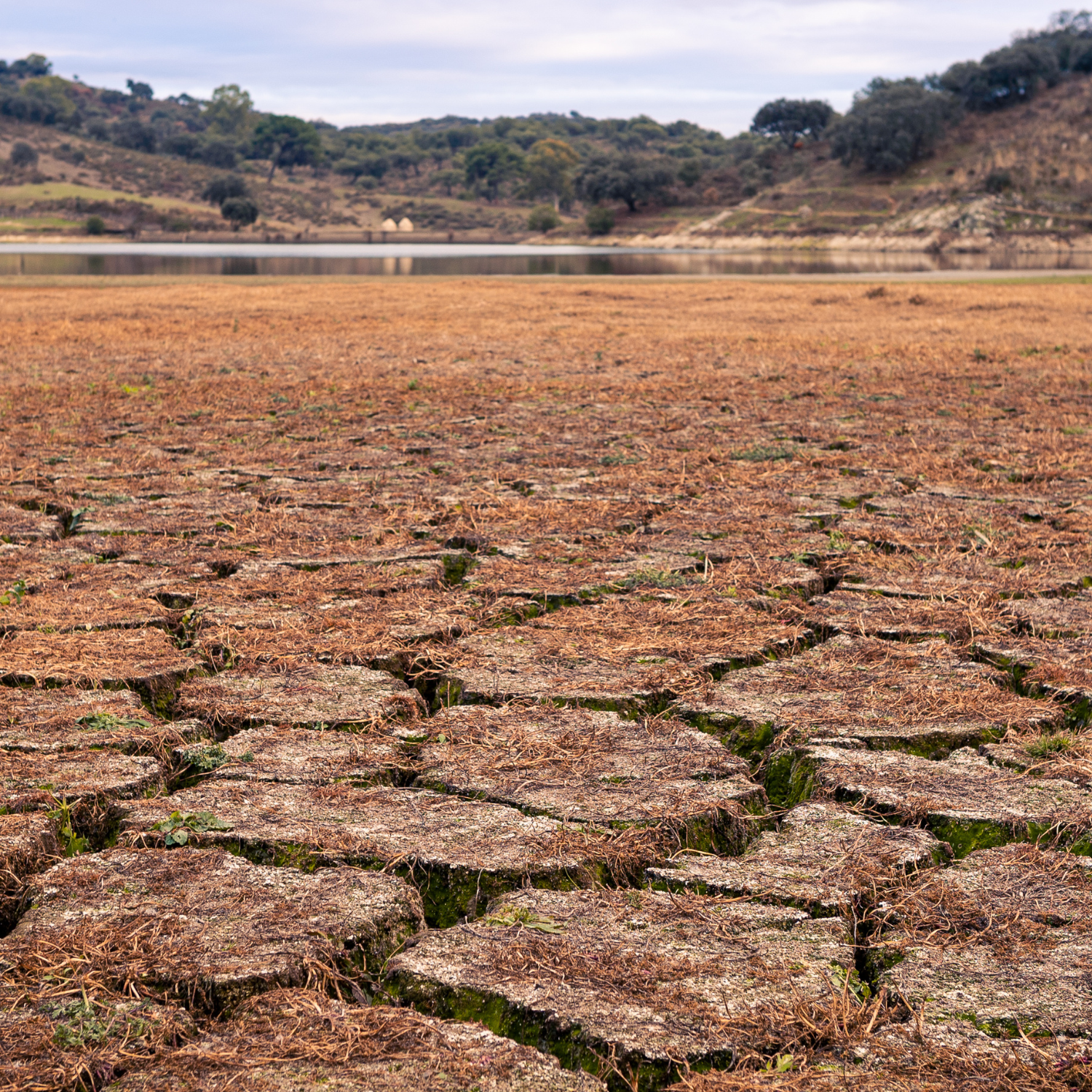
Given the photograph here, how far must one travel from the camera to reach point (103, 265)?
40750mm

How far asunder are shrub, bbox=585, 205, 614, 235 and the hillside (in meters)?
0.89

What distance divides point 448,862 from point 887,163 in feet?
423

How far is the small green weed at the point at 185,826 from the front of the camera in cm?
268

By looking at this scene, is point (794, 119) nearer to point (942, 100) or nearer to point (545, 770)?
point (942, 100)

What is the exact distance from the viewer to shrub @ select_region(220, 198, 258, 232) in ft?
364

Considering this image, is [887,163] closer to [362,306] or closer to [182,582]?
[362,306]

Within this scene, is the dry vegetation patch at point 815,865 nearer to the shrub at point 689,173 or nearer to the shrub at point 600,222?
the shrub at point 600,222

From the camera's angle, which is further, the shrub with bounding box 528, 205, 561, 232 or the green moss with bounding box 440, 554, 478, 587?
the shrub with bounding box 528, 205, 561, 232

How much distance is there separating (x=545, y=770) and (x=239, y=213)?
117 meters

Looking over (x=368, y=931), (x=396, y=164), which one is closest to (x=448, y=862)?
(x=368, y=931)

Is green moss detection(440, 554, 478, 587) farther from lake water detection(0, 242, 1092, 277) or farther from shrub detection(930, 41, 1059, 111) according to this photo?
shrub detection(930, 41, 1059, 111)

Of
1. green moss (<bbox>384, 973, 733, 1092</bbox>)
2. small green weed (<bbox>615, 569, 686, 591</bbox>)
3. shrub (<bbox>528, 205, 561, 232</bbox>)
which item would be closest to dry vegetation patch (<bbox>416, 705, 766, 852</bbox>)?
green moss (<bbox>384, 973, 733, 1092</bbox>)

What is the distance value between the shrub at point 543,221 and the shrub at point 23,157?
239 ft

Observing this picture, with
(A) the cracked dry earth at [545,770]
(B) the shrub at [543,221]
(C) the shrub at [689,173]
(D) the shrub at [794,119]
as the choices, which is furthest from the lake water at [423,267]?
(D) the shrub at [794,119]
